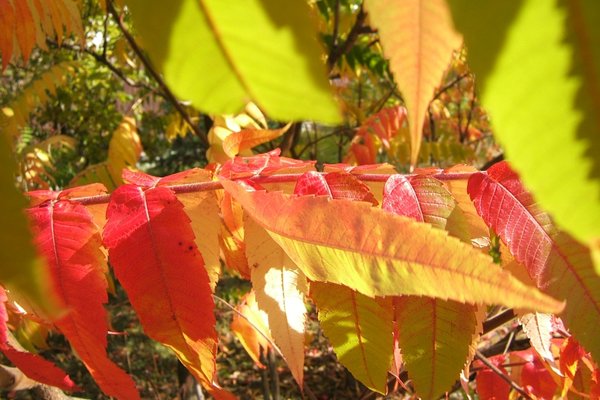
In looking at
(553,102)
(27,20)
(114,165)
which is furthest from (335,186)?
(114,165)

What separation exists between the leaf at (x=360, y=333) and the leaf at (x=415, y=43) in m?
0.33

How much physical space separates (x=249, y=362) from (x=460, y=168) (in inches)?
125

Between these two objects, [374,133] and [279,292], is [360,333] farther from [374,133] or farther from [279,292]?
→ [374,133]

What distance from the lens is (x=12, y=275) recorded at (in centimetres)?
13

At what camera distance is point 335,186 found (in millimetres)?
560

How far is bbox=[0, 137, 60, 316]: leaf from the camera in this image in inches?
4.9

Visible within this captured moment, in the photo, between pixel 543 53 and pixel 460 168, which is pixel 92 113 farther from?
pixel 543 53

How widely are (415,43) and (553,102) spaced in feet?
0.23

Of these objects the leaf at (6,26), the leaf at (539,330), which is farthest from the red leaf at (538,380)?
the leaf at (6,26)

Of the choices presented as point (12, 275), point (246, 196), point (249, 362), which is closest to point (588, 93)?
point (12, 275)

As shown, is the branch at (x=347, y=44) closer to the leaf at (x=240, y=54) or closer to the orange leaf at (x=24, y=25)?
the orange leaf at (x=24, y=25)

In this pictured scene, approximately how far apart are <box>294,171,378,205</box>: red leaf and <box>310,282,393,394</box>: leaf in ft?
0.32

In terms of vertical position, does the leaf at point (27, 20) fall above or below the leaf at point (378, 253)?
above

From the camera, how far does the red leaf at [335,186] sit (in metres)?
0.55
